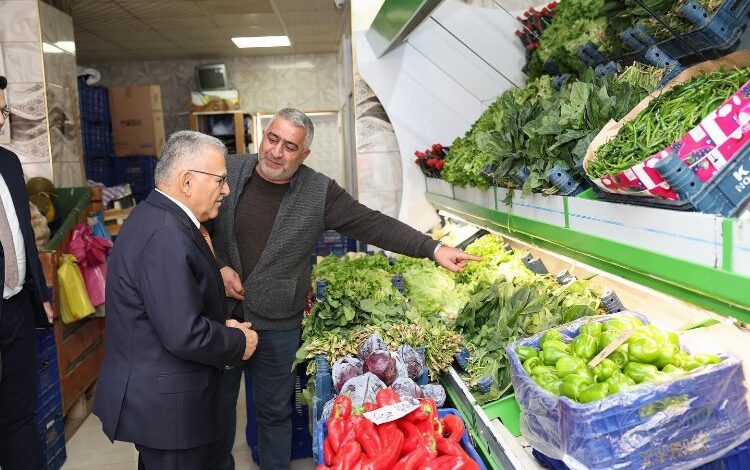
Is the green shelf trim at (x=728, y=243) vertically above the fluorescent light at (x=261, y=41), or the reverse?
the fluorescent light at (x=261, y=41)

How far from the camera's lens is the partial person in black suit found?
127 inches

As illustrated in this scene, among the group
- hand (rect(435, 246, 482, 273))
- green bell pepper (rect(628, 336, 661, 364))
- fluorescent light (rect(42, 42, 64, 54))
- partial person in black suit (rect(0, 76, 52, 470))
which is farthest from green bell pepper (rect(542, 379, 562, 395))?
fluorescent light (rect(42, 42, 64, 54))

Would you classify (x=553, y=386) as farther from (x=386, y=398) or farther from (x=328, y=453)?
(x=328, y=453)

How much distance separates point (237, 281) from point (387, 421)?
174 centimetres

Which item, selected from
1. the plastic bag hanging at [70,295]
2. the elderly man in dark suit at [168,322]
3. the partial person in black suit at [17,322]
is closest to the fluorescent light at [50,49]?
Answer: the plastic bag hanging at [70,295]

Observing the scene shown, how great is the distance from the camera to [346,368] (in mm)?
2520

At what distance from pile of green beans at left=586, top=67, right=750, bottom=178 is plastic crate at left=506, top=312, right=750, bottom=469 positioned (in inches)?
25.0

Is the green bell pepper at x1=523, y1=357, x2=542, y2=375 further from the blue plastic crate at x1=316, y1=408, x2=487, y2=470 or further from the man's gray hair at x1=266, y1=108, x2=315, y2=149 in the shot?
the man's gray hair at x1=266, y1=108, x2=315, y2=149

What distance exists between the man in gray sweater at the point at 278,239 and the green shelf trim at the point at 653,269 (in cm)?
90

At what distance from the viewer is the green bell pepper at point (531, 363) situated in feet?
6.39

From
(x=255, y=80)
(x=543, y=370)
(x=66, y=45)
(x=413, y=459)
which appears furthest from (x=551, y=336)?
(x=255, y=80)

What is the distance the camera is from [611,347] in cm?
180

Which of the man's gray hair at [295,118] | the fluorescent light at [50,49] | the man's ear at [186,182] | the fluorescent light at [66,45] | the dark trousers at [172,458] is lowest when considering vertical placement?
the dark trousers at [172,458]

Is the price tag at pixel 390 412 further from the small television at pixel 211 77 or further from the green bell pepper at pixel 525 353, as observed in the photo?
the small television at pixel 211 77
